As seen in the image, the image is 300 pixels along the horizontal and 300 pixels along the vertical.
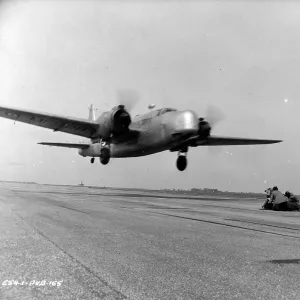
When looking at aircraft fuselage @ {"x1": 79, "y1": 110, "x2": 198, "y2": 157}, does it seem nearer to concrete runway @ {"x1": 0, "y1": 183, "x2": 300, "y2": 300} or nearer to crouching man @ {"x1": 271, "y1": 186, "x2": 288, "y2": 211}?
crouching man @ {"x1": 271, "y1": 186, "x2": 288, "y2": 211}

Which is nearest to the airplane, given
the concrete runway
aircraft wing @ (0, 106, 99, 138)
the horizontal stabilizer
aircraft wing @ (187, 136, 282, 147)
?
aircraft wing @ (0, 106, 99, 138)

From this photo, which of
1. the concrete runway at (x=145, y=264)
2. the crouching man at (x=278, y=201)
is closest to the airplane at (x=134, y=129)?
the crouching man at (x=278, y=201)

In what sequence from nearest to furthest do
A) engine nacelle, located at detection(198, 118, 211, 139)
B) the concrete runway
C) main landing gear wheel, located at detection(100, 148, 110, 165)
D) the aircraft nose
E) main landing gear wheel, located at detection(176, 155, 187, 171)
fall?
the concrete runway
the aircraft nose
engine nacelle, located at detection(198, 118, 211, 139)
main landing gear wheel, located at detection(176, 155, 187, 171)
main landing gear wheel, located at detection(100, 148, 110, 165)

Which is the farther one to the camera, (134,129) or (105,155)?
(105,155)

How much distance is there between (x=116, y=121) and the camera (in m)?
27.7

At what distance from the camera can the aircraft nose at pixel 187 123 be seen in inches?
1029

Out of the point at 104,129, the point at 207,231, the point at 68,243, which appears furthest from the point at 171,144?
the point at 68,243

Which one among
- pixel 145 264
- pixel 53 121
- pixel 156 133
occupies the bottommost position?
pixel 145 264

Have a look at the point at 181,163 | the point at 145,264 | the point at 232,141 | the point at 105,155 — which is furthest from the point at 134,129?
the point at 145,264

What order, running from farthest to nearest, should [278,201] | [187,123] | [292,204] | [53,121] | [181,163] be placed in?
[181,163]
[53,121]
[187,123]
[292,204]
[278,201]

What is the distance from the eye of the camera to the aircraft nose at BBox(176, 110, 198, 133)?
2612cm

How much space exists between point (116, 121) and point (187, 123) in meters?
6.23

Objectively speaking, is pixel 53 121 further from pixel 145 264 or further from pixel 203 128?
pixel 145 264

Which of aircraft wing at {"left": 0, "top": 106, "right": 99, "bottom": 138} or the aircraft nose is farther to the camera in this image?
aircraft wing at {"left": 0, "top": 106, "right": 99, "bottom": 138}
